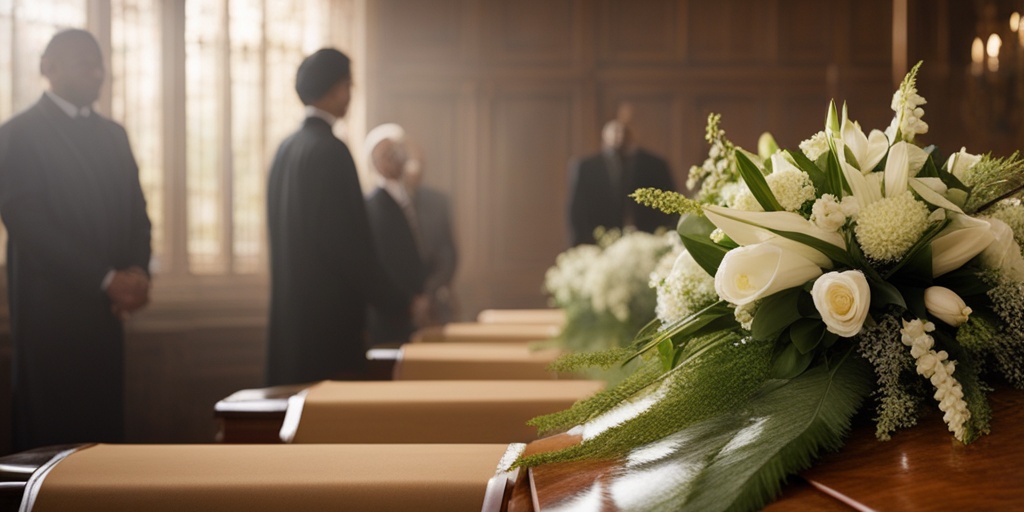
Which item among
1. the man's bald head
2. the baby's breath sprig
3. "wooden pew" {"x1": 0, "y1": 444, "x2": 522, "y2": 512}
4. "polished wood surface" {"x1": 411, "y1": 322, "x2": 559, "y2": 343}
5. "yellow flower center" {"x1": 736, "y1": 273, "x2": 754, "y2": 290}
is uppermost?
the man's bald head

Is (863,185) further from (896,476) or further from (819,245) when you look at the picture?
(896,476)

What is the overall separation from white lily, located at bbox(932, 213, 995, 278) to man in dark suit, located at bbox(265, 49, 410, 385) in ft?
9.99

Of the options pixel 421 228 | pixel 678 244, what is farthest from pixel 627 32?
pixel 678 244

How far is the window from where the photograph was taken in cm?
674

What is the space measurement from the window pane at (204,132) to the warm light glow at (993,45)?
501 cm

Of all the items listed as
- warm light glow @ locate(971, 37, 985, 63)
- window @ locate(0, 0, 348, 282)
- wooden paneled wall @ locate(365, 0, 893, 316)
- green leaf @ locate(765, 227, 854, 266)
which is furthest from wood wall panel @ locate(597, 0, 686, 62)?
green leaf @ locate(765, 227, 854, 266)

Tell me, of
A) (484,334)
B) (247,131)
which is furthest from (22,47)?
(484,334)

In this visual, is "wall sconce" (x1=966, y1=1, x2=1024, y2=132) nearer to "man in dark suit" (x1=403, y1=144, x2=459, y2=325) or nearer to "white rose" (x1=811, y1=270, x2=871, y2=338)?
"man in dark suit" (x1=403, y1=144, x2=459, y2=325)

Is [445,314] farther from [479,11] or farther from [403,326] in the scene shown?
[479,11]

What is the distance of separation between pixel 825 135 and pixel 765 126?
828 cm

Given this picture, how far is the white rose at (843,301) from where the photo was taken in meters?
1.20

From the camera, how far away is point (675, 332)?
1390 millimetres

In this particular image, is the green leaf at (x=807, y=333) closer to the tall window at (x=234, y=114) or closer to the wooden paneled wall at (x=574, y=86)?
the tall window at (x=234, y=114)

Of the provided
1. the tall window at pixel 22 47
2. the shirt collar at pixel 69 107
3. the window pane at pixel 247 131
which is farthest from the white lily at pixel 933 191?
the window pane at pixel 247 131
